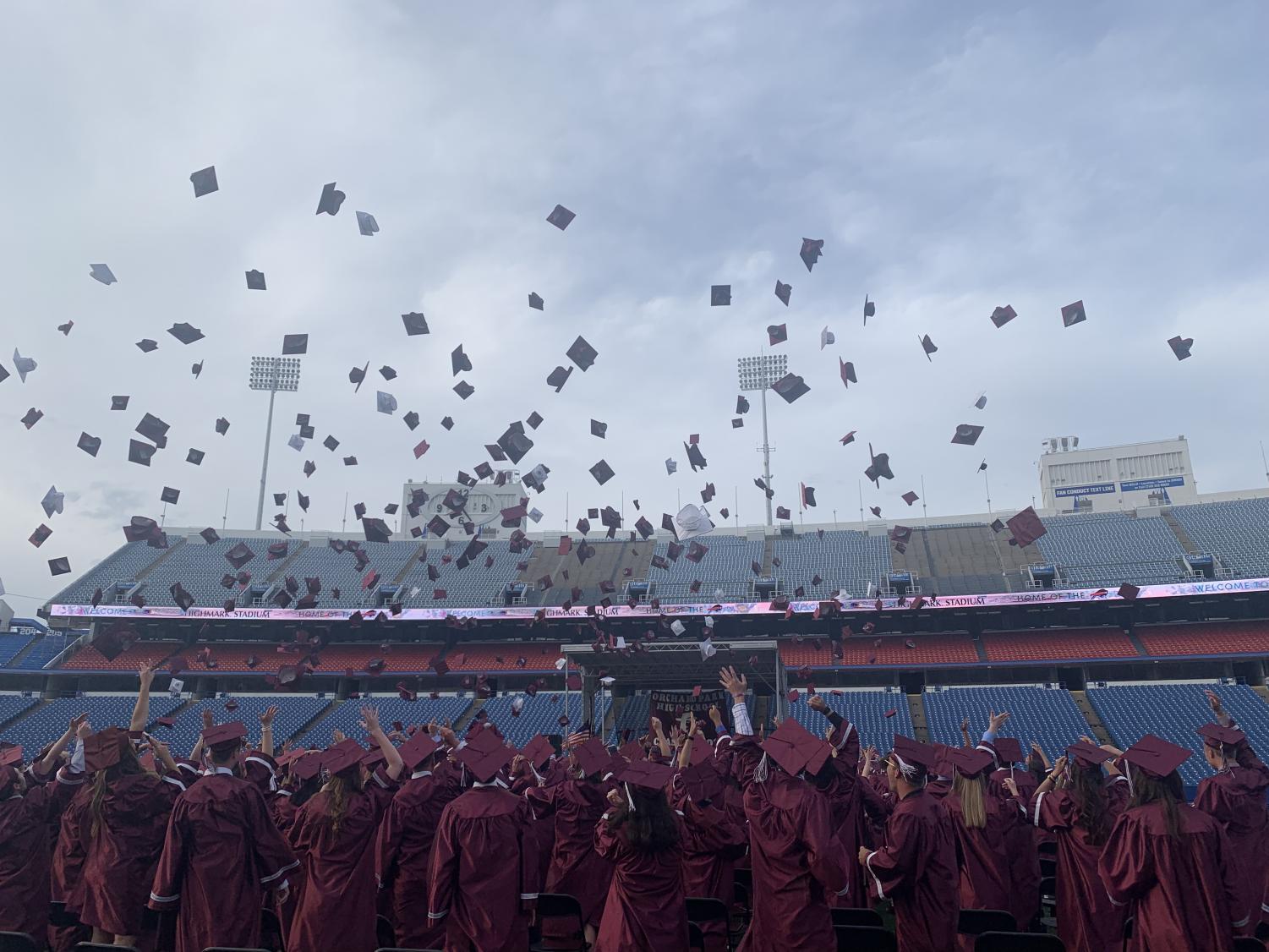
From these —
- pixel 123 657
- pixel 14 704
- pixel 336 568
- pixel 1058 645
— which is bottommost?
pixel 14 704

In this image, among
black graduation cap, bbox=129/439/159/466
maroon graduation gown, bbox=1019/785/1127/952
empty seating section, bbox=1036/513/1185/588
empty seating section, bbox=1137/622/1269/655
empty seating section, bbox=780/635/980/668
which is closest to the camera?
maroon graduation gown, bbox=1019/785/1127/952

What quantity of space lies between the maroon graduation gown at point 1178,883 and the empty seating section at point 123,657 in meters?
38.6

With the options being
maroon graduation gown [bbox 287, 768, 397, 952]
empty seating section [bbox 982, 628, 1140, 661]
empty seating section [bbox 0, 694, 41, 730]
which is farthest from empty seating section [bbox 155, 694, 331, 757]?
empty seating section [bbox 982, 628, 1140, 661]

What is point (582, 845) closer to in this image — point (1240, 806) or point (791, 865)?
Result: point (791, 865)

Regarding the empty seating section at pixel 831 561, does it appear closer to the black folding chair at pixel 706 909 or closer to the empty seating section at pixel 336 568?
the empty seating section at pixel 336 568

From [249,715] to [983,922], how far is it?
32868mm

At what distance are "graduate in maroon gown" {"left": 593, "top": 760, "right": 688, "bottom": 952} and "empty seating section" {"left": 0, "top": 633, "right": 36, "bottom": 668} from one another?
136ft

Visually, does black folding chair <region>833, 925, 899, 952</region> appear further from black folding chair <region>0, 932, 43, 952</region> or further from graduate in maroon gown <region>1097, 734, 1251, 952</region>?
black folding chair <region>0, 932, 43, 952</region>

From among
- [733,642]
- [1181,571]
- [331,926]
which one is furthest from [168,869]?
[1181,571]

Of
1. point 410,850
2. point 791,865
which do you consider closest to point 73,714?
point 410,850

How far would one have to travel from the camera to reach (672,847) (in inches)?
220

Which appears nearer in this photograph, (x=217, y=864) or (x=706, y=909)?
(x=217, y=864)

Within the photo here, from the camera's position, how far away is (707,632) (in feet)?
110

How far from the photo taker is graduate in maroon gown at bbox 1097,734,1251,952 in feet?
17.1
